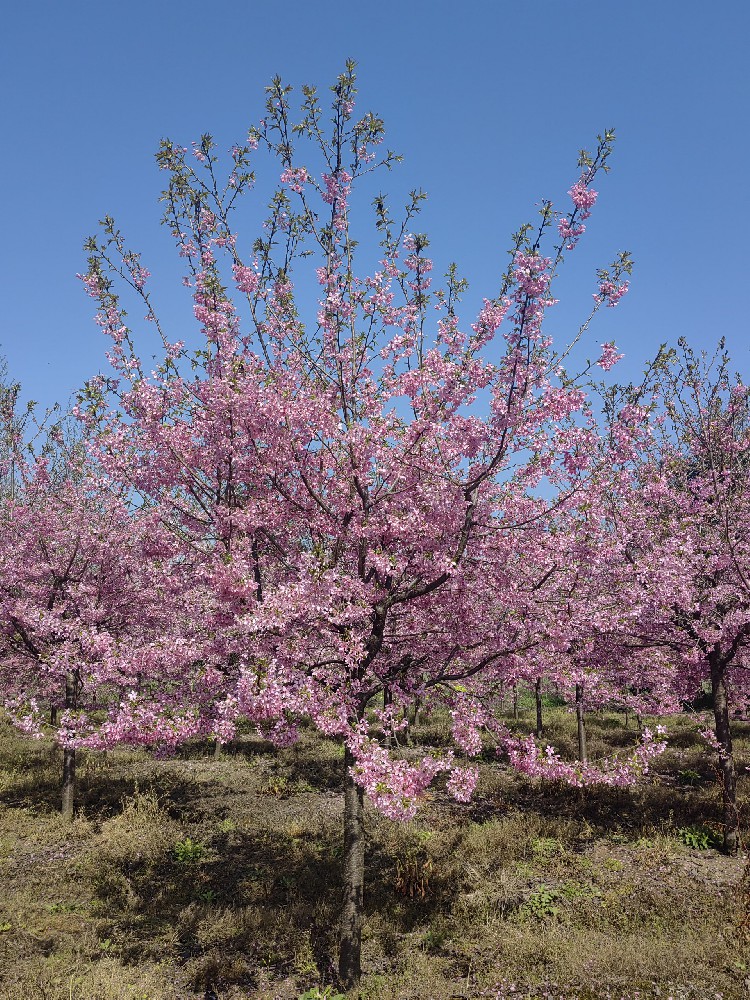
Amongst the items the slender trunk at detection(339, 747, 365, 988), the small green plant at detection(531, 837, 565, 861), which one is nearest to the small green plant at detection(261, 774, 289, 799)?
the small green plant at detection(531, 837, 565, 861)

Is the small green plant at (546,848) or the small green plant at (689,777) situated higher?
the small green plant at (689,777)

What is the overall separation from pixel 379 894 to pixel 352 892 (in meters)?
2.81

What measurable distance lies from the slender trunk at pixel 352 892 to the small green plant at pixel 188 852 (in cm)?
504

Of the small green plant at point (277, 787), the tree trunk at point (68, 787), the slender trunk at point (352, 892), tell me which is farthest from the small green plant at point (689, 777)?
the tree trunk at point (68, 787)

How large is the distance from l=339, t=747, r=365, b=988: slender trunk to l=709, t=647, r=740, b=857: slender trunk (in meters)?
7.88

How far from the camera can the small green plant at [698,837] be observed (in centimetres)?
1170

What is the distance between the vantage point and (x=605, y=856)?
36.6 ft

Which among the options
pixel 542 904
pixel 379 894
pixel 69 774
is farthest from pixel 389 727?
pixel 69 774

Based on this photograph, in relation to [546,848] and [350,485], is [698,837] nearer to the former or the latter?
[546,848]

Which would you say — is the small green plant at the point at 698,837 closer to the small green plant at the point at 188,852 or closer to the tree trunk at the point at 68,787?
the small green plant at the point at 188,852

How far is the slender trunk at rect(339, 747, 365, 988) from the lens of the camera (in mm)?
7445

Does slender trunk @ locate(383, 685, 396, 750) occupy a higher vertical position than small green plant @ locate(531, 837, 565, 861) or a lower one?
higher

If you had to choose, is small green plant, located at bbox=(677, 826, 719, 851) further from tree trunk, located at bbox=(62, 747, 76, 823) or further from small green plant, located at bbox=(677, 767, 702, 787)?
tree trunk, located at bbox=(62, 747, 76, 823)

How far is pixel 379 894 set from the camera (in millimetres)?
10039
